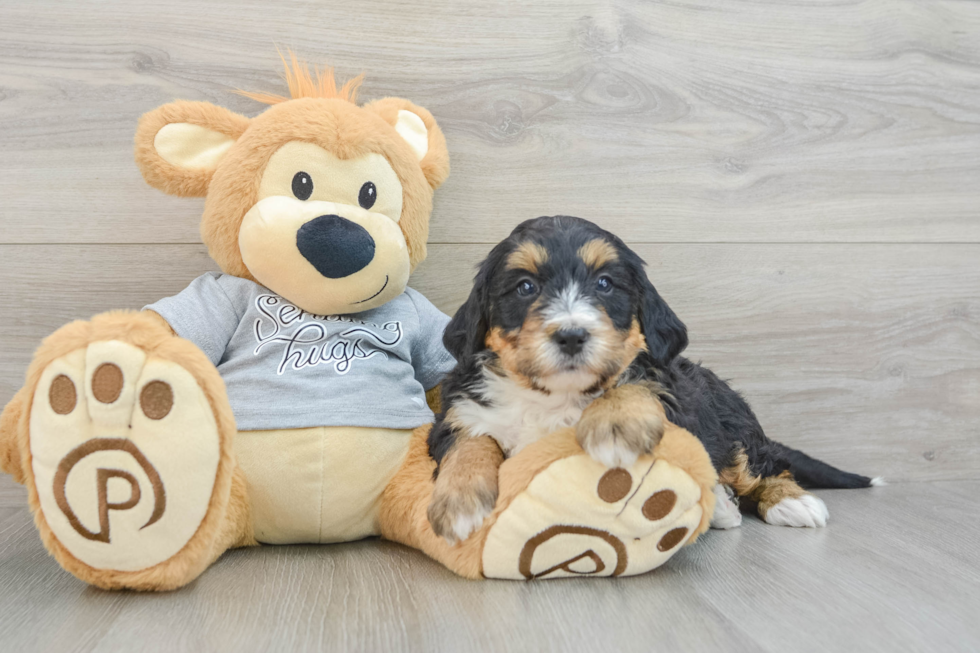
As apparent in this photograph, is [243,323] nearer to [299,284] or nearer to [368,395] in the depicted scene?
[299,284]

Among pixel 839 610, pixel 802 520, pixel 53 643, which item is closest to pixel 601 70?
pixel 802 520

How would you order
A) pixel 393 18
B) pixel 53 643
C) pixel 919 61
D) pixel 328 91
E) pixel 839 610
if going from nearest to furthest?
pixel 53 643 < pixel 839 610 < pixel 328 91 < pixel 393 18 < pixel 919 61

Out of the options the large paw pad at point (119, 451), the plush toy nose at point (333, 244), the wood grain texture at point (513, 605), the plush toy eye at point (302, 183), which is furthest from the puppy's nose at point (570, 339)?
the plush toy eye at point (302, 183)

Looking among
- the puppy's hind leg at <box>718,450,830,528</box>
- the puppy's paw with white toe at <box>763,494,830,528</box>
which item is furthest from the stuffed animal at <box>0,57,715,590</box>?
the puppy's paw with white toe at <box>763,494,830,528</box>

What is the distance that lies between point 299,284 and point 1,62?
53.8 inches

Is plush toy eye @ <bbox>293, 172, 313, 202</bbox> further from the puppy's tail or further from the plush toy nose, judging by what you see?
the puppy's tail

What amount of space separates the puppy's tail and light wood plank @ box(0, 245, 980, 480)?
21 cm

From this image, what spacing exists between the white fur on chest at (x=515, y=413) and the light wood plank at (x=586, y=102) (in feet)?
2.96

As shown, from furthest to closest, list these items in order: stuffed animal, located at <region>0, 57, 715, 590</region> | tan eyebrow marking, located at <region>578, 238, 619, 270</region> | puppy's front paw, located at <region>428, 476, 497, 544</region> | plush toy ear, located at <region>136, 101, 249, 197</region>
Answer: plush toy ear, located at <region>136, 101, 249, 197</region> → tan eyebrow marking, located at <region>578, 238, 619, 270</region> → puppy's front paw, located at <region>428, 476, 497, 544</region> → stuffed animal, located at <region>0, 57, 715, 590</region>

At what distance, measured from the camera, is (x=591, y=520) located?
1.54 m

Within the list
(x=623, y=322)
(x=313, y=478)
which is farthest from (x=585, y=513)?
(x=313, y=478)

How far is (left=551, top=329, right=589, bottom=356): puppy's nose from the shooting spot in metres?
1.47

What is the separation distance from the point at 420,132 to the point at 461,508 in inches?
48.2

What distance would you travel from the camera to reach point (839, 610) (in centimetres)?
150
